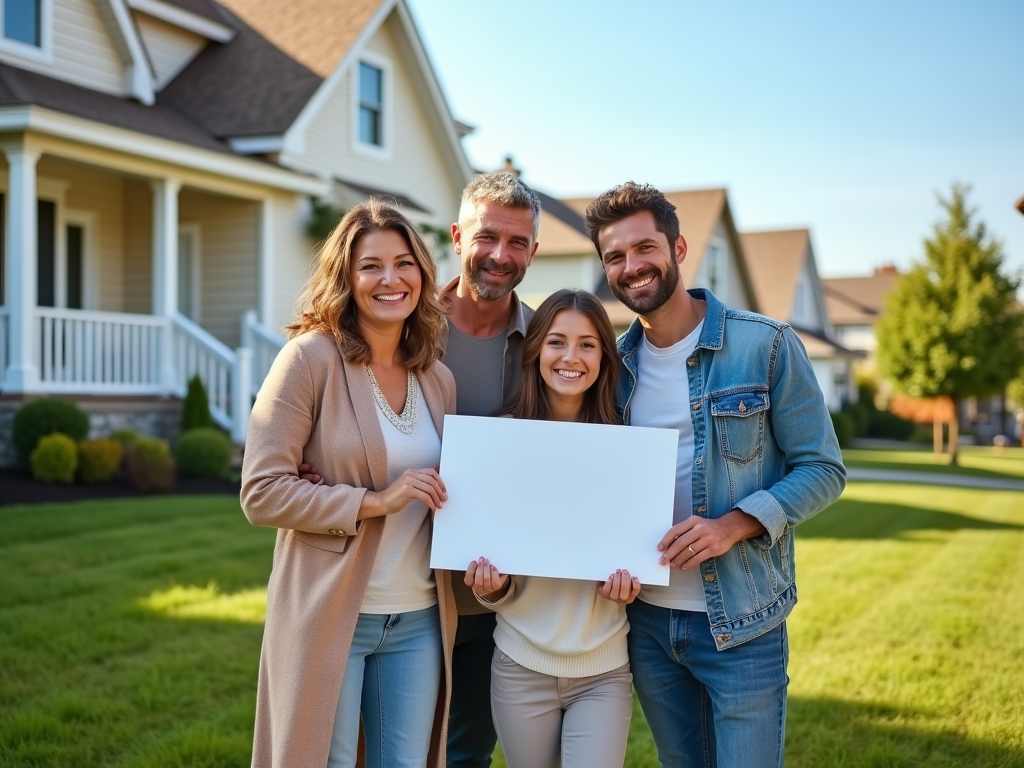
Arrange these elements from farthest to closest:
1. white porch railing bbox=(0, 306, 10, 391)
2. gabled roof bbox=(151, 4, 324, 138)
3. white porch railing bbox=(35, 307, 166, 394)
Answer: gabled roof bbox=(151, 4, 324, 138), white porch railing bbox=(35, 307, 166, 394), white porch railing bbox=(0, 306, 10, 391)

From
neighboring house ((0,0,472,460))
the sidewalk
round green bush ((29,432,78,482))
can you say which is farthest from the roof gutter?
the sidewalk

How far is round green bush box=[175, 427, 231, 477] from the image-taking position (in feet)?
37.8

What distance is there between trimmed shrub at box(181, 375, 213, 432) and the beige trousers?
996 centimetres

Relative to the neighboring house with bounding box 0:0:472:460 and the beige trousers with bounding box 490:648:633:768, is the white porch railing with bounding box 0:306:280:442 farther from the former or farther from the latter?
the beige trousers with bounding box 490:648:633:768

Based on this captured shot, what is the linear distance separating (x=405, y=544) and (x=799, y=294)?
34.1m

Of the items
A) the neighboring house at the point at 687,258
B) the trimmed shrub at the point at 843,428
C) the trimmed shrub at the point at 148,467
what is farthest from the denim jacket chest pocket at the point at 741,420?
the trimmed shrub at the point at 843,428

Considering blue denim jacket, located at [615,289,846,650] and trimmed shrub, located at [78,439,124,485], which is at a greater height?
blue denim jacket, located at [615,289,846,650]

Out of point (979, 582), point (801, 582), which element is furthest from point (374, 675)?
point (979, 582)

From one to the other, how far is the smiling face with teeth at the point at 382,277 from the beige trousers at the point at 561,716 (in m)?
1.14

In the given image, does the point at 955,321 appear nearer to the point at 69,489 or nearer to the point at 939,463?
the point at 939,463

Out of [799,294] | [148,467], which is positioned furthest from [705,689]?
[799,294]

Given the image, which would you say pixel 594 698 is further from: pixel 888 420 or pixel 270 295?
pixel 888 420

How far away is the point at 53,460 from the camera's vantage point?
1011 cm

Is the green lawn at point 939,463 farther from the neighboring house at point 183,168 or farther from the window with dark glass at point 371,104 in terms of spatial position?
the window with dark glass at point 371,104
